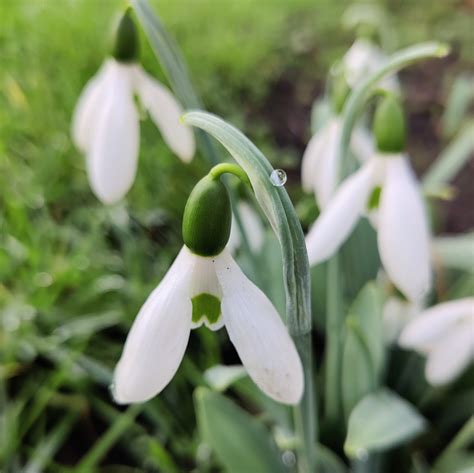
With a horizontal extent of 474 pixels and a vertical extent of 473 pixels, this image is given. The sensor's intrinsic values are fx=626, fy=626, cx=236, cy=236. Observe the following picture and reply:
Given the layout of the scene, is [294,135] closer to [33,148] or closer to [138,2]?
[33,148]

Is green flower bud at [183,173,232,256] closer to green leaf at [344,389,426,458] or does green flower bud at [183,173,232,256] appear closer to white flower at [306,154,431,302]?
white flower at [306,154,431,302]

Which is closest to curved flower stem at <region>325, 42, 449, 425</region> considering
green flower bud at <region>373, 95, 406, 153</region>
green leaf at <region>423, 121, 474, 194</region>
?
green flower bud at <region>373, 95, 406, 153</region>

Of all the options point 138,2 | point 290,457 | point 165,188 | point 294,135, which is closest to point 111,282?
point 165,188

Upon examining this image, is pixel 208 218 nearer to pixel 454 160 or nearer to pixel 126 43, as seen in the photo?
pixel 126 43

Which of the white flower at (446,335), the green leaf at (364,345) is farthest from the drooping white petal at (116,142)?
the white flower at (446,335)

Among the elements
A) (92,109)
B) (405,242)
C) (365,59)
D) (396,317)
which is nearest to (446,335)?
(396,317)

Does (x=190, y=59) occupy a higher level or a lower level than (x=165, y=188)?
higher

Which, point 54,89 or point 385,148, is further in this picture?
point 54,89
